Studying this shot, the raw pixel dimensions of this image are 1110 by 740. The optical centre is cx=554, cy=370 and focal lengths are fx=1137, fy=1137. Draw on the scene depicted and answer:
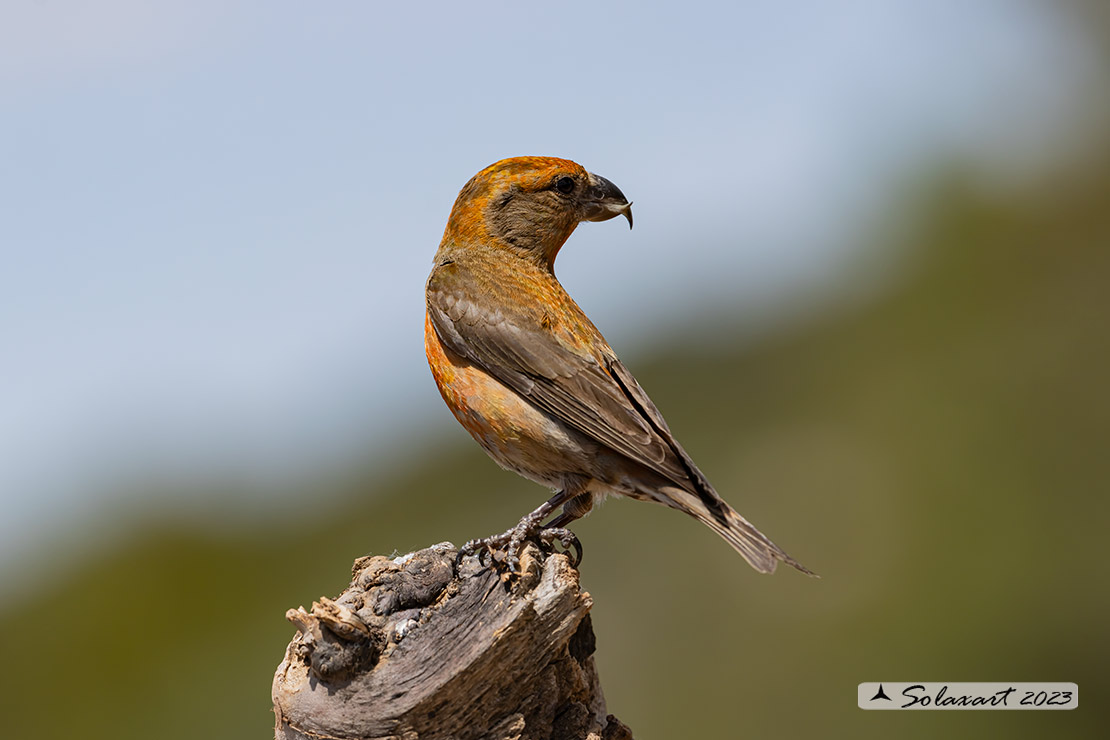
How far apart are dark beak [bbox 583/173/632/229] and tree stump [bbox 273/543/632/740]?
3106mm

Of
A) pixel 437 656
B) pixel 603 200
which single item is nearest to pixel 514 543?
pixel 437 656

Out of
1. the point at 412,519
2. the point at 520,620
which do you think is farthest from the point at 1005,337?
the point at 520,620

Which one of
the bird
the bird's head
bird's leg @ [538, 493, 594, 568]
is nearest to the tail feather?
the bird

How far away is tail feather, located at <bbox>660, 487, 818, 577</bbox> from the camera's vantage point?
5648 millimetres

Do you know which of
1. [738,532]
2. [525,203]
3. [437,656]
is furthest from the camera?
[525,203]

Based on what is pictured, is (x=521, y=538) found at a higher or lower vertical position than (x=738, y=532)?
higher

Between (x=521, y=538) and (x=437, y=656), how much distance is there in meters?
0.77

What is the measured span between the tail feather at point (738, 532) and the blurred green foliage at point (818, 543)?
6.05m

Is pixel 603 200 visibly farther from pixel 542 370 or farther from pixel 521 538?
pixel 521 538

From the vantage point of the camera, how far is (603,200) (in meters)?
7.71

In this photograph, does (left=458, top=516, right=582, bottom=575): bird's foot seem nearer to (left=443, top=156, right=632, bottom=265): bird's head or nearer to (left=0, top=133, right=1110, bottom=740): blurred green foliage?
(left=443, top=156, right=632, bottom=265): bird's head

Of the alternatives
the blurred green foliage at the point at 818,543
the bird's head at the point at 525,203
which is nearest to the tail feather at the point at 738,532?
the bird's head at the point at 525,203

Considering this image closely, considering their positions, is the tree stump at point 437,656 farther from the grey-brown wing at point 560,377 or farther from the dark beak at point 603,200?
the dark beak at point 603,200

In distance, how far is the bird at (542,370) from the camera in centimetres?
601
